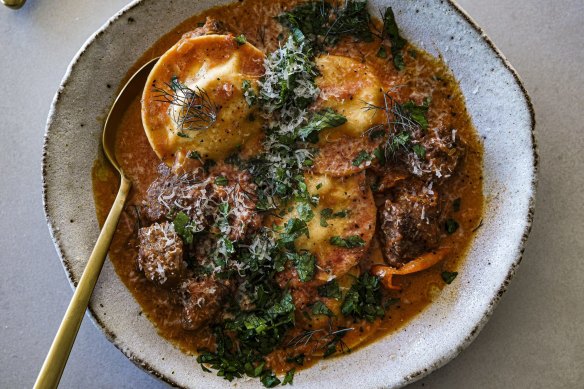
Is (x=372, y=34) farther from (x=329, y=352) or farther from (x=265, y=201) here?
(x=329, y=352)

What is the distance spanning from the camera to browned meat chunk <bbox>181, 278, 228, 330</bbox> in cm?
420

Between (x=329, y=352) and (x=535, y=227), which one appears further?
(x=535, y=227)

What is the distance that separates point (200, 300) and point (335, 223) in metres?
1.24

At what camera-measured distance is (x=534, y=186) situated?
13.7 ft

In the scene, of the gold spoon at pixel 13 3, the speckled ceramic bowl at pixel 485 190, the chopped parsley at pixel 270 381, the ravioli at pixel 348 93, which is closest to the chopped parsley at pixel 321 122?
the ravioli at pixel 348 93

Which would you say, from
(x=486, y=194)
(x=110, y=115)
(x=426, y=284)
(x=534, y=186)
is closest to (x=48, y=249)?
(x=110, y=115)

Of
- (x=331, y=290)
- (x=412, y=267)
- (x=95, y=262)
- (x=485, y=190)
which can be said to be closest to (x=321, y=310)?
(x=331, y=290)

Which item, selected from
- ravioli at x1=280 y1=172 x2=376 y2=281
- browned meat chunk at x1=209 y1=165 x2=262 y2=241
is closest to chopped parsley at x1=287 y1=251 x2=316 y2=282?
ravioli at x1=280 y1=172 x2=376 y2=281

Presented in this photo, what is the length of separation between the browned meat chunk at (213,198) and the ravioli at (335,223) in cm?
34

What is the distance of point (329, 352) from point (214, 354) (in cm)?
96

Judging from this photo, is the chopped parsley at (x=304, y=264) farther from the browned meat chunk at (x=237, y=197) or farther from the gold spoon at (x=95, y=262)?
the gold spoon at (x=95, y=262)

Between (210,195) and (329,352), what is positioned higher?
(210,195)

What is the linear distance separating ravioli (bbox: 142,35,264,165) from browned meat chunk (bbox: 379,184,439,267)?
4.24 ft

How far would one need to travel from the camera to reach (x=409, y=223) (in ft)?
13.9
